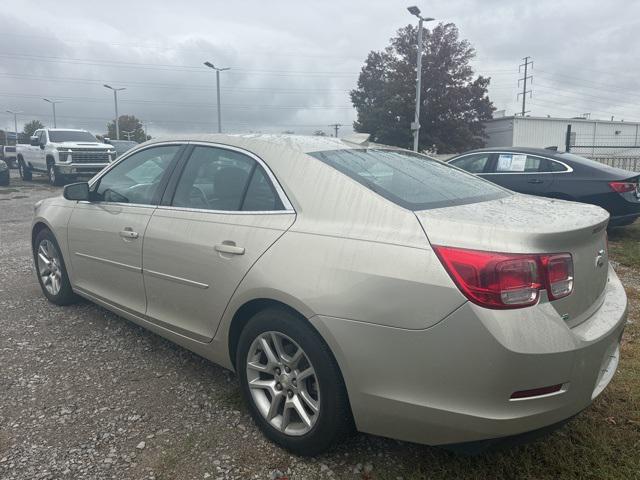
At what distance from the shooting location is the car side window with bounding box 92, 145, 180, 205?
3.39 meters

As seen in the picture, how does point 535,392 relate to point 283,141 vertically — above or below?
below

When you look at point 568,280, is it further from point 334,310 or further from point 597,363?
point 334,310

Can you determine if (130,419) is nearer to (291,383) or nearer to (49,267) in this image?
(291,383)

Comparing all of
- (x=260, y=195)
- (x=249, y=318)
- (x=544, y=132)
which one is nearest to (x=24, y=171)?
(x=260, y=195)

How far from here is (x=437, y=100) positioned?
1558 inches

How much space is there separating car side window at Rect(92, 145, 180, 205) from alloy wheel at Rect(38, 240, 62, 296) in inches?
38.6

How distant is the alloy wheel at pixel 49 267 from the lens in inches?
175

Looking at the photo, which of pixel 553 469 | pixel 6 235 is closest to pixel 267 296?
pixel 553 469

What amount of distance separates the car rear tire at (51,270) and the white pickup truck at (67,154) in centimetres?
1341

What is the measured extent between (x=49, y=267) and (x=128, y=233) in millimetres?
1791

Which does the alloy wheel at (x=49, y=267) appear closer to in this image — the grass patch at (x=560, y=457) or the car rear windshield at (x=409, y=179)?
the car rear windshield at (x=409, y=179)

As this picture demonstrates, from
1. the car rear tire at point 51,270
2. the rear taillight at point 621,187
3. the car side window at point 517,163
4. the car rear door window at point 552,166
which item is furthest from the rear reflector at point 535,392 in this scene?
the car side window at point 517,163

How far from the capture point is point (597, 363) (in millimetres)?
2064

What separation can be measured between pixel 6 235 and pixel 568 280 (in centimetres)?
884
